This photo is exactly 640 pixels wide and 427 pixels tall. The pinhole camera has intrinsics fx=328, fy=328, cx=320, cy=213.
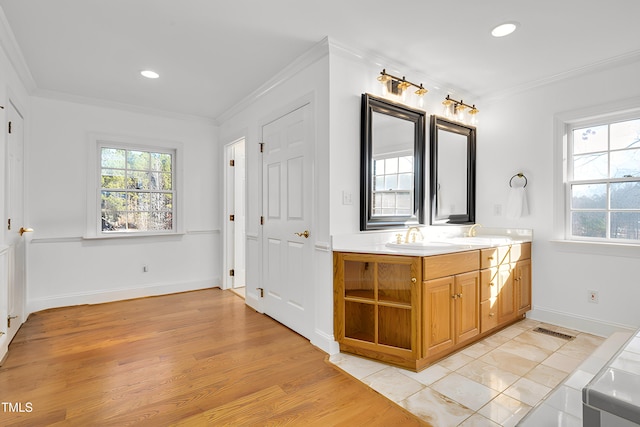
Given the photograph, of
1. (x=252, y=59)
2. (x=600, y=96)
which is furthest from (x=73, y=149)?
(x=600, y=96)

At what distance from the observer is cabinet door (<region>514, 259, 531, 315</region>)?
3164mm

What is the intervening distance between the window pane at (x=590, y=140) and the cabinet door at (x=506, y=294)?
1.33m

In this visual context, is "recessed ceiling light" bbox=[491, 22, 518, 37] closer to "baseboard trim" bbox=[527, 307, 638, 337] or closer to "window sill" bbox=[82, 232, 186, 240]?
"baseboard trim" bbox=[527, 307, 638, 337]

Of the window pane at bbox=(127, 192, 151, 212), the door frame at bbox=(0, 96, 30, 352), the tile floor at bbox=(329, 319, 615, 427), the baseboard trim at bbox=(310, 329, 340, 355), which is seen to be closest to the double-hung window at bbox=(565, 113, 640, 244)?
the tile floor at bbox=(329, 319, 615, 427)

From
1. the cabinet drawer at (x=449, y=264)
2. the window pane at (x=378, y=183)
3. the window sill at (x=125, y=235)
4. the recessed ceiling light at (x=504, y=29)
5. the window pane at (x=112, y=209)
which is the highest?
the recessed ceiling light at (x=504, y=29)

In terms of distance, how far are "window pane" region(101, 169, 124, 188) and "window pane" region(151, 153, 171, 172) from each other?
15.7 inches

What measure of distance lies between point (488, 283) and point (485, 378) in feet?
2.81

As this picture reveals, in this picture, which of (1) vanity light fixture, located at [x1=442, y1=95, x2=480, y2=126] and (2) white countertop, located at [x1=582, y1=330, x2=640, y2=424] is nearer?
(2) white countertop, located at [x1=582, y1=330, x2=640, y2=424]

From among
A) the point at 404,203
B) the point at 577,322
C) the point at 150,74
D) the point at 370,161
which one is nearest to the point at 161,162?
the point at 150,74

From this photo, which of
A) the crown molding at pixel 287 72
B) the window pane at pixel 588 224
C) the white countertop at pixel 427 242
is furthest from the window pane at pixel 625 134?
the crown molding at pixel 287 72

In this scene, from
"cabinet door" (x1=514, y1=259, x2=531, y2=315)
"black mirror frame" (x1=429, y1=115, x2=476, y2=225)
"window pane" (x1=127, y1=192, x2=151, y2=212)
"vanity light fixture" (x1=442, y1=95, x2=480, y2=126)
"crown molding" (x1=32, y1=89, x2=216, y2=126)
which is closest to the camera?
A: "cabinet door" (x1=514, y1=259, x2=531, y2=315)

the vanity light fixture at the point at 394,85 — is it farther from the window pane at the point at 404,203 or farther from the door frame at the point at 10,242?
the door frame at the point at 10,242

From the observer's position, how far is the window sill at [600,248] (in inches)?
110

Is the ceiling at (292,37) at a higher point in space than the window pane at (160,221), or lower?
higher
